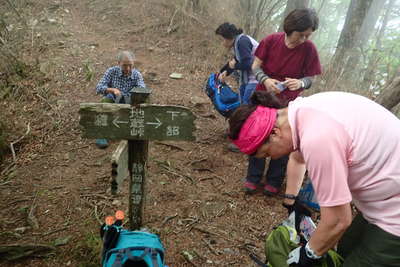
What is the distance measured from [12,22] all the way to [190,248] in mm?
8504

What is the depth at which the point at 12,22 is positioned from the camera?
25.7ft

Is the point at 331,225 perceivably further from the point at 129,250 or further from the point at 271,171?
the point at 271,171

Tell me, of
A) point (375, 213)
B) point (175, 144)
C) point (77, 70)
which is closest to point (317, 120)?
point (375, 213)

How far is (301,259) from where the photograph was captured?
1.56 meters

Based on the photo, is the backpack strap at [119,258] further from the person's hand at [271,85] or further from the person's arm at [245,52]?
the person's arm at [245,52]

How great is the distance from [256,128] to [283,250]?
0.84 meters

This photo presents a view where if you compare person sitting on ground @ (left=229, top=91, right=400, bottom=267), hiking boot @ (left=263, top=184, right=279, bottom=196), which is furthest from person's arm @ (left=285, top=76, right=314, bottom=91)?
person sitting on ground @ (left=229, top=91, right=400, bottom=267)

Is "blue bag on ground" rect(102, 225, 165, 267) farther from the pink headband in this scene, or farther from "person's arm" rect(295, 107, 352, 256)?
"person's arm" rect(295, 107, 352, 256)

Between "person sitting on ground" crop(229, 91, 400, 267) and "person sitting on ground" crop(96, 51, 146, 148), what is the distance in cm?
307

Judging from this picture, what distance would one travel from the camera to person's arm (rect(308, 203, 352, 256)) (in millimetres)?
1320

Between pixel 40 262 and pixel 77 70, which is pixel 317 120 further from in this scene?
pixel 77 70

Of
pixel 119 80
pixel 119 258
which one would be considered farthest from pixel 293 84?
pixel 119 80

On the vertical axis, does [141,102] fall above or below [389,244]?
above

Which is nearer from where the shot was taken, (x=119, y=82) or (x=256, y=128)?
(x=256, y=128)
